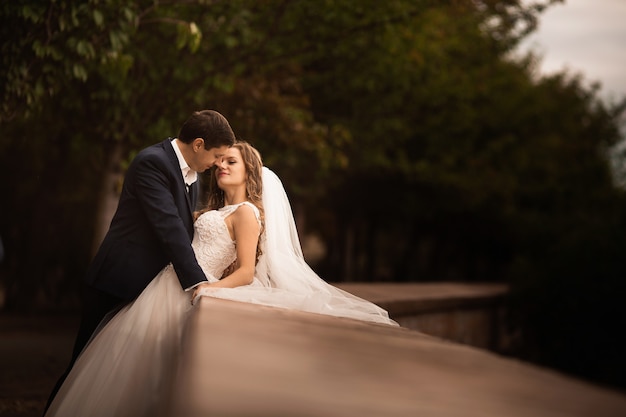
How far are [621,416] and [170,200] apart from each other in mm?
3816

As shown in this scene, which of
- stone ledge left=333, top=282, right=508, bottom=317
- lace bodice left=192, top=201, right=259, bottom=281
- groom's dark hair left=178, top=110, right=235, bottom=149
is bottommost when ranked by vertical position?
stone ledge left=333, top=282, right=508, bottom=317

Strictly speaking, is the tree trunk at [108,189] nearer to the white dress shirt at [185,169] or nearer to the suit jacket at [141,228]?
the white dress shirt at [185,169]

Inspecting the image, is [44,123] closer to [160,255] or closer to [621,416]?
[160,255]

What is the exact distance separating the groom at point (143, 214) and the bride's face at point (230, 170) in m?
0.34

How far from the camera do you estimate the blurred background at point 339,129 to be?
955 cm

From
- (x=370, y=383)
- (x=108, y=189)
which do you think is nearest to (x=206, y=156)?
(x=370, y=383)

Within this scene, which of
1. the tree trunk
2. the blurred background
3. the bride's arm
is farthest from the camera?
the tree trunk

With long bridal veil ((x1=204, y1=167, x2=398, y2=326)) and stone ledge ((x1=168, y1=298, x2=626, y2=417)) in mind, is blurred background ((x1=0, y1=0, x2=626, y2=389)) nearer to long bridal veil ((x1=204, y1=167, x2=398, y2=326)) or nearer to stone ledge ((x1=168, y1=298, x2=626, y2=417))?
long bridal veil ((x1=204, y1=167, x2=398, y2=326))

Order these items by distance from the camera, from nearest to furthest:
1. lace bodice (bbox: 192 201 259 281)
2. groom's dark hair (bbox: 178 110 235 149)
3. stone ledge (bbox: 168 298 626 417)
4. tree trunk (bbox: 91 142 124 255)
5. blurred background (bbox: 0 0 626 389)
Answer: stone ledge (bbox: 168 298 626 417) < groom's dark hair (bbox: 178 110 235 149) < lace bodice (bbox: 192 201 259 281) < blurred background (bbox: 0 0 626 389) < tree trunk (bbox: 91 142 124 255)

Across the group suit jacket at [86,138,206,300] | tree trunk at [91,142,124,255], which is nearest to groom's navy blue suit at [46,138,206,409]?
suit jacket at [86,138,206,300]

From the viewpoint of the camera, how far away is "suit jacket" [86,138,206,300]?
15.6 ft

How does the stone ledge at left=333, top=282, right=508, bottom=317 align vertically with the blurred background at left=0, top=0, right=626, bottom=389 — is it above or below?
below

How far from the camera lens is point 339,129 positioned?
1230cm

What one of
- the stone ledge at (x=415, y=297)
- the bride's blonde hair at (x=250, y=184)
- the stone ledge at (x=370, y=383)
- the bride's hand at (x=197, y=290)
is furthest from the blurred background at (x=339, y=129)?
the stone ledge at (x=370, y=383)
